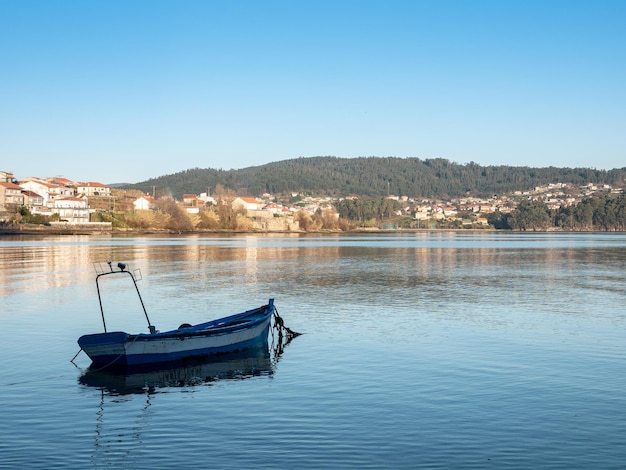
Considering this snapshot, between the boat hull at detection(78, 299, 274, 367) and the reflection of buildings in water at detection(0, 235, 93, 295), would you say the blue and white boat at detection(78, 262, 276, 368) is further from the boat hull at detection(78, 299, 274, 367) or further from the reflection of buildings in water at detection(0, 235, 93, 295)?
the reflection of buildings in water at detection(0, 235, 93, 295)

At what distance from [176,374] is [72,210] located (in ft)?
535

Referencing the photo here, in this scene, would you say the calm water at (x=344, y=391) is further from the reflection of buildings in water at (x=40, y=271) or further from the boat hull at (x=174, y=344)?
the reflection of buildings in water at (x=40, y=271)

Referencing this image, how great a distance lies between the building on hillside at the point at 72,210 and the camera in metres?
171

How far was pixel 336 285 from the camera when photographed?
4641cm

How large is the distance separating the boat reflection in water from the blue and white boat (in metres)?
0.21

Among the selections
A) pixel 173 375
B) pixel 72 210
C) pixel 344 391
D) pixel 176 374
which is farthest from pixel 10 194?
pixel 344 391

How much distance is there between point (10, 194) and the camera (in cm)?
16075

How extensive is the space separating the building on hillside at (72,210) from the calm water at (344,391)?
141 m

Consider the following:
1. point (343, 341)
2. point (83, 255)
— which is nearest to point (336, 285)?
point (343, 341)

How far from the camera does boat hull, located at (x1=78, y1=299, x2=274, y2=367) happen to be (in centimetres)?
1980

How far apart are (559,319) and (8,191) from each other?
152918 millimetres

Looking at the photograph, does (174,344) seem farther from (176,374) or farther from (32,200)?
(32,200)

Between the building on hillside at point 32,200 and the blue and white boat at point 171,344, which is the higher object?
the building on hillside at point 32,200

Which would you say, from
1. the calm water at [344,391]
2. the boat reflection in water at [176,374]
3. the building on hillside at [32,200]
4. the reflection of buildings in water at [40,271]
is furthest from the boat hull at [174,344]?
the building on hillside at [32,200]
